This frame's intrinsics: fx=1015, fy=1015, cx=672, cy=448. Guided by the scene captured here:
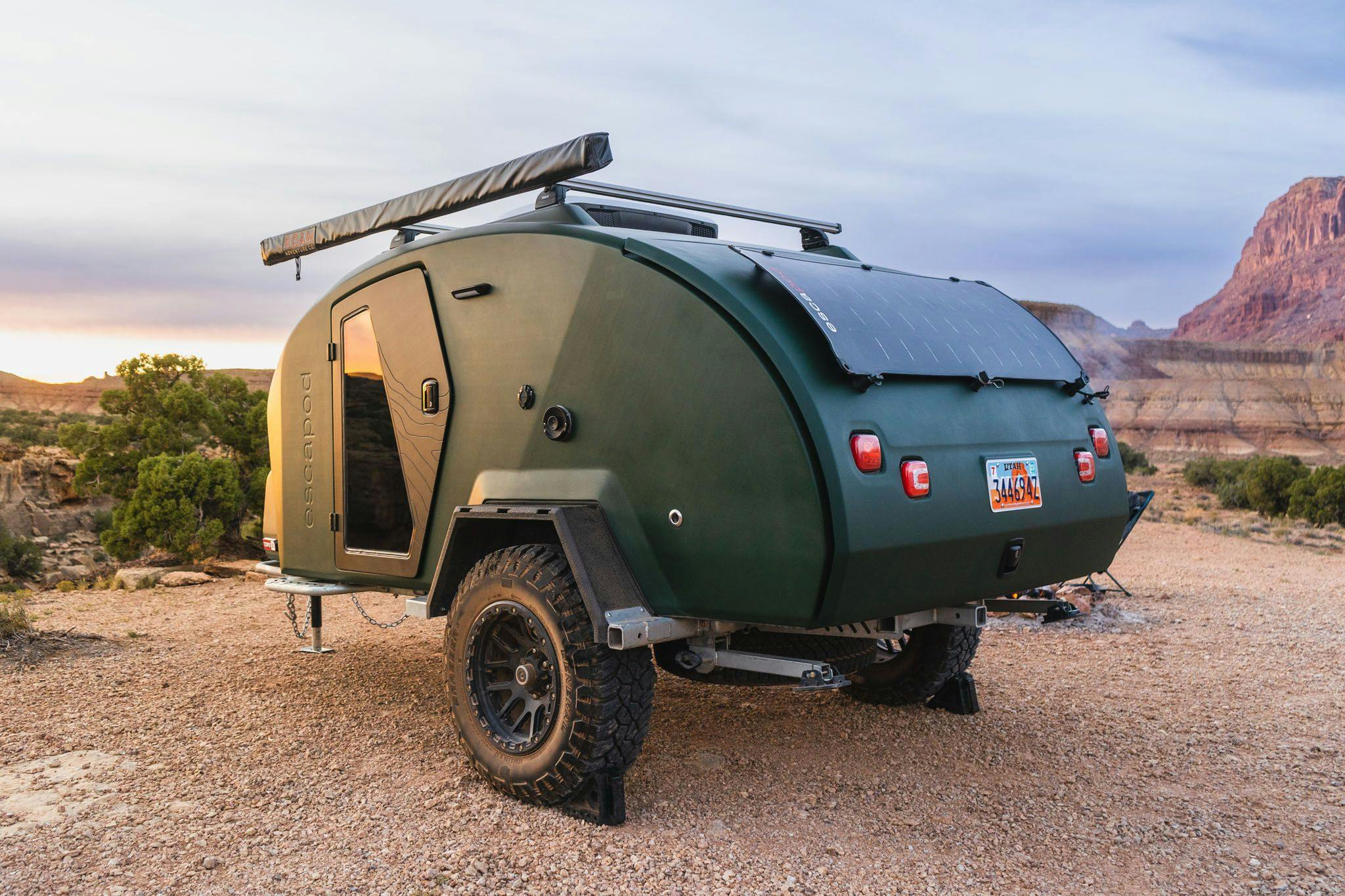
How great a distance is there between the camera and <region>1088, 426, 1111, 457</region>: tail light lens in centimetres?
508

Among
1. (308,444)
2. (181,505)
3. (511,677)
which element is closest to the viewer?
(511,677)

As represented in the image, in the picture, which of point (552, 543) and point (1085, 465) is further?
point (1085, 465)

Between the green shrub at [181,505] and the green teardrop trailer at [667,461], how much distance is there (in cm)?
1348

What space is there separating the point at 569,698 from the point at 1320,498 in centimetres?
2089

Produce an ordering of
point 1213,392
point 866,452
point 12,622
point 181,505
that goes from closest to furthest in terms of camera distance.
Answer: point 866,452
point 12,622
point 181,505
point 1213,392

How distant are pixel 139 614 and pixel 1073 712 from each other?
811 cm

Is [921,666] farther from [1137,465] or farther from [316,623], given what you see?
[1137,465]

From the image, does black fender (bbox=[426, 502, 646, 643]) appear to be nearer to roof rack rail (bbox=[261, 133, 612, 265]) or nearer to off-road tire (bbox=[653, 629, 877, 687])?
off-road tire (bbox=[653, 629, 877, 687])

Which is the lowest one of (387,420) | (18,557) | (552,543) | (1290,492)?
(18,557)

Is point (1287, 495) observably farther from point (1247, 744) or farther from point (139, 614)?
point (139, 614)

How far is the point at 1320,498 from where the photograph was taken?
20203 millimetres

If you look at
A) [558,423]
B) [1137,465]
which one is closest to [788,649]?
[558,423]

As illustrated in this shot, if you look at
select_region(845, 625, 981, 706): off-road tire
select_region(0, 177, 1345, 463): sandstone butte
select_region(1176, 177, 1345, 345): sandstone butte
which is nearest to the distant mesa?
select_region(0, 177, 1345, 463): sandstone butte

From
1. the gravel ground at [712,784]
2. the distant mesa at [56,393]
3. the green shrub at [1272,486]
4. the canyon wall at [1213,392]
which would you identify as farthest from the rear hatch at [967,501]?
the distant mesa at [56,393]
